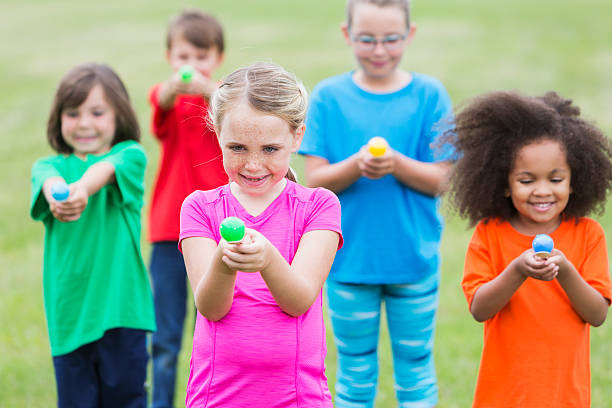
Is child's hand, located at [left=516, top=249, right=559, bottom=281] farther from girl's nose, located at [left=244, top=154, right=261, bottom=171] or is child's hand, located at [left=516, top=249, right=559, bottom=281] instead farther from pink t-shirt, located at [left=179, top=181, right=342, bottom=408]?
girl's nose, located at [left=244, top=154, right=261, bottom=171]

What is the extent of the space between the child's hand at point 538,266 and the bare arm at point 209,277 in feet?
3.33

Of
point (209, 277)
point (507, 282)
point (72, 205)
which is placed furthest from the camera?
point (72, 205)

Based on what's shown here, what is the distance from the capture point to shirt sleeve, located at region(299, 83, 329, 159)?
3.86m

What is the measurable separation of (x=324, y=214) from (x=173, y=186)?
1.84 m

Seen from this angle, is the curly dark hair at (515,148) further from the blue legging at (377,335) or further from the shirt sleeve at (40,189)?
the shirt sleeve at (40,189)

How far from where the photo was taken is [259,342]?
2686 millimetres

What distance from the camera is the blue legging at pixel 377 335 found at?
3889 mm

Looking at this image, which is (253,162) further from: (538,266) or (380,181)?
(380,181)

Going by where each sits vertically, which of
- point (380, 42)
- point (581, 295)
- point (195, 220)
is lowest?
point (581, 295)

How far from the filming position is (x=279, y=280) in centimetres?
251

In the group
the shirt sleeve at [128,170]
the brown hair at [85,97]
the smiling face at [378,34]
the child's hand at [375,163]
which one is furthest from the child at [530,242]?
the brown hair at [85,97]

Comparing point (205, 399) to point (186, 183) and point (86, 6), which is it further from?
point (86, 6)

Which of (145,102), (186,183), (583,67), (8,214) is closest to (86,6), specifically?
(145,102)

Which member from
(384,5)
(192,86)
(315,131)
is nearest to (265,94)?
(315,131)
